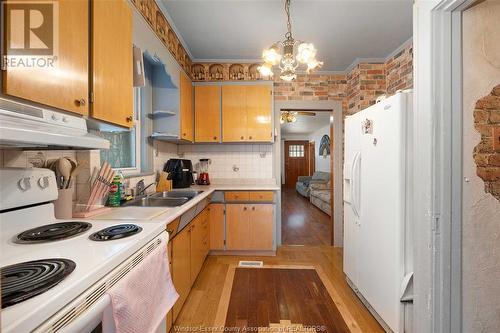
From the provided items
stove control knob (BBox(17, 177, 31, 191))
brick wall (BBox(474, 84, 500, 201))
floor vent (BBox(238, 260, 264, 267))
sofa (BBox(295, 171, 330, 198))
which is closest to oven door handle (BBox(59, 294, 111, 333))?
stove control knob (BBox(17, 177, 31, 191))

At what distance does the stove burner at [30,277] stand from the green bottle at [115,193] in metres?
0.95

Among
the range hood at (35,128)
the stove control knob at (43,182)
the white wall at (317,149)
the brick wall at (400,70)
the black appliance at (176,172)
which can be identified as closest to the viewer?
the range hood at (35,128)

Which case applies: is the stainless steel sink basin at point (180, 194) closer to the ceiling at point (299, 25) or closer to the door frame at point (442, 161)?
the ceiling at point (299, 25)

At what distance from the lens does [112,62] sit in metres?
1.30

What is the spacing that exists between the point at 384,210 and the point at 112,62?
2003mm

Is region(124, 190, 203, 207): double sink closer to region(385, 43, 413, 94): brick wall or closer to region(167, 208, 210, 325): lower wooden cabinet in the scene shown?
region(167, 208, 210, 325): lower wooden cabinet

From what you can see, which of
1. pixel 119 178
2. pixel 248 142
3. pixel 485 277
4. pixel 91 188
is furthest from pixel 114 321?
pixel 248 142

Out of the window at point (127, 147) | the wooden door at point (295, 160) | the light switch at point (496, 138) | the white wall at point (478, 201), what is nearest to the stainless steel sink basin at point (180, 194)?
the window at point (127, 147)

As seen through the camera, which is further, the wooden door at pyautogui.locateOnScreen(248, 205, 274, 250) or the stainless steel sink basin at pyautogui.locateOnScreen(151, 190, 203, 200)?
the wooden door at pyautogui.locateOnScreen(248, 205, 274, 250)

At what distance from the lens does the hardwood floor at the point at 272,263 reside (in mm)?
1749

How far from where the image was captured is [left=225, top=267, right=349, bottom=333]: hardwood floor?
1.74 meters

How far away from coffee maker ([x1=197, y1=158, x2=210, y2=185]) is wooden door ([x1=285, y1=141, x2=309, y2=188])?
7205 millimetres

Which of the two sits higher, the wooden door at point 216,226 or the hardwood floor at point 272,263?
the wooden door at point 216,226

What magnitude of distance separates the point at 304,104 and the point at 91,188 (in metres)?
2.81
